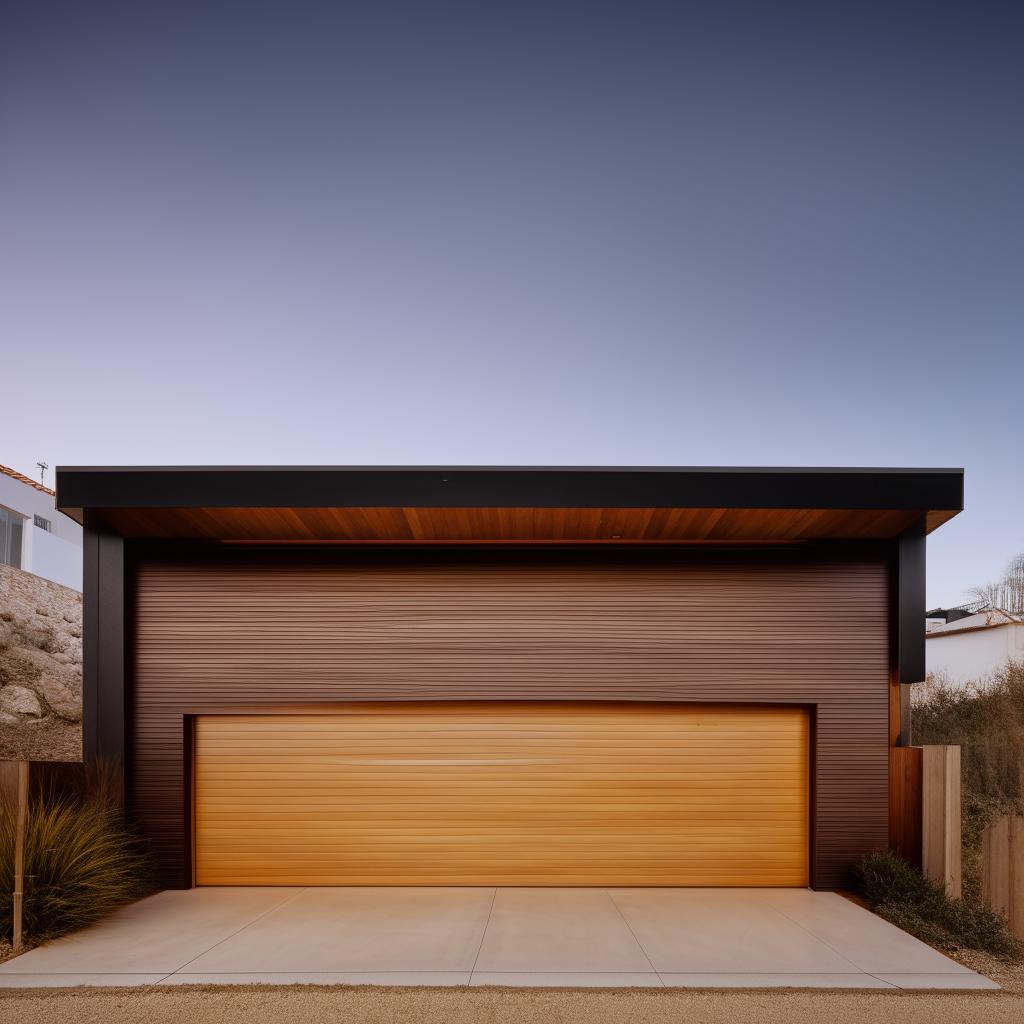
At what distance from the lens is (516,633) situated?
22.3 feet

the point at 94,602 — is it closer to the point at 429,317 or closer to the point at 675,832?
the point at 675,832

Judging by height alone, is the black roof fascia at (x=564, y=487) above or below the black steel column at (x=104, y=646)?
above

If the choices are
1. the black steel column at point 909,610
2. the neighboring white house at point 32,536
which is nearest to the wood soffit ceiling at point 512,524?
the black steel column at point 909,610

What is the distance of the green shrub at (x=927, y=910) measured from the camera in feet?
16.5

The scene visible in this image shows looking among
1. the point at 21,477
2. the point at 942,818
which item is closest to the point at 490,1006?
the point at 942,818

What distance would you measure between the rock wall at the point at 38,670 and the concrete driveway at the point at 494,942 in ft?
23.4

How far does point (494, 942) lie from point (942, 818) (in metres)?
4.07

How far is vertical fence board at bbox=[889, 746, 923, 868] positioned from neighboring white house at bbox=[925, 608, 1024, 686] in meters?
11.1

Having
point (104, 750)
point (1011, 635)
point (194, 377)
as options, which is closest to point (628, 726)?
point (104, 750)

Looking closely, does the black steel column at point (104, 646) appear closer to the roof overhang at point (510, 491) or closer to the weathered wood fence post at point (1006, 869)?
the roof overhang at point (510, 491)

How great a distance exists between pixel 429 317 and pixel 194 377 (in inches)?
181

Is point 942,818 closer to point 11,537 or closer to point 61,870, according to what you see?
point 61,870

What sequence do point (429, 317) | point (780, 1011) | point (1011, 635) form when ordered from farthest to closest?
point (1011, 635)
point (429, 317)
point (780, 1011)

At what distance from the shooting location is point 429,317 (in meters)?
12.5
